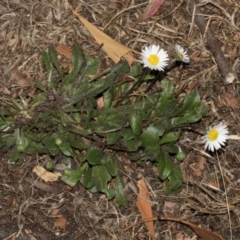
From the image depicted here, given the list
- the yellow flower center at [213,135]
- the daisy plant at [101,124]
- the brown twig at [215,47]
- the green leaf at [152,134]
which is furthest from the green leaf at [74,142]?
the brown twig at [215,47]

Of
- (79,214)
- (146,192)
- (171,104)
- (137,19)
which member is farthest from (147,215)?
(137,19)

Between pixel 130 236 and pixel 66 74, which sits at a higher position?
pixel 66 74

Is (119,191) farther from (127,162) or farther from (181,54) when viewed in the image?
(181,54)

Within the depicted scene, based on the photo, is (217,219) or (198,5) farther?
(198,5)

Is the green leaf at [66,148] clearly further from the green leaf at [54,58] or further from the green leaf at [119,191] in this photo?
the green leaf at [54,58]

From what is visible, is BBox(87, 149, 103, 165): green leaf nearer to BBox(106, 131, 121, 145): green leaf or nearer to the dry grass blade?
BBox(106, 131, 121, 145): green leaf


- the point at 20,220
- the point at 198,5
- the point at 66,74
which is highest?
the point at 198,5

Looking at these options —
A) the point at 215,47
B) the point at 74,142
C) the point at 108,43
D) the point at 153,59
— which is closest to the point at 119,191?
the point at 74,142

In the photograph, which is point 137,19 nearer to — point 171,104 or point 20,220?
point 171,104
